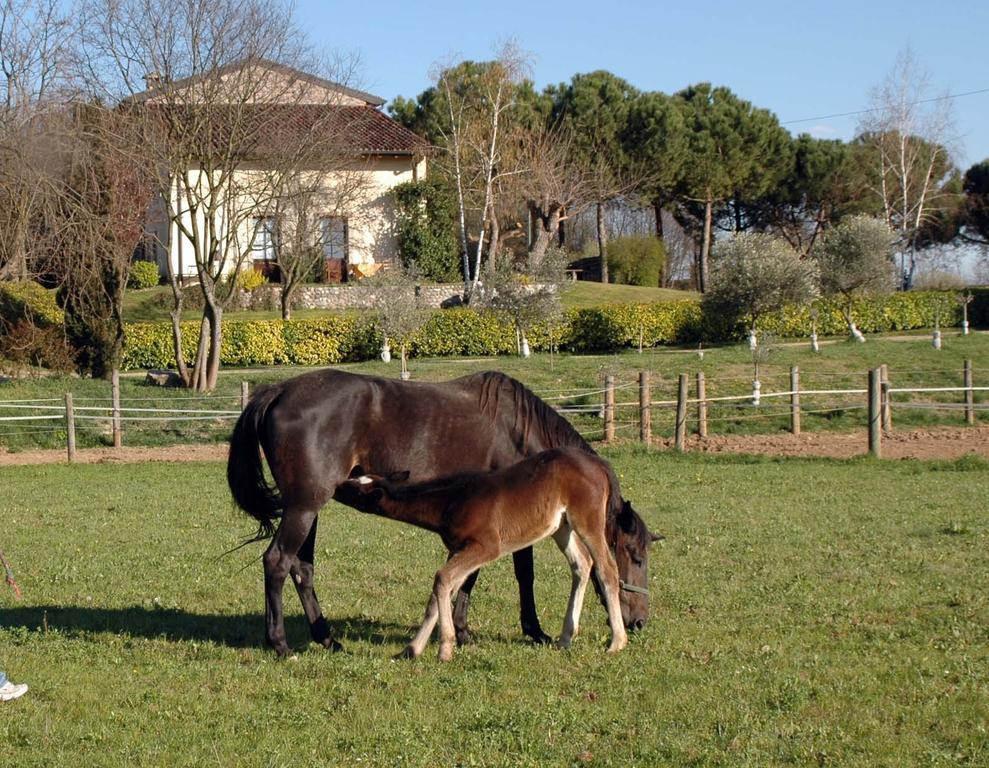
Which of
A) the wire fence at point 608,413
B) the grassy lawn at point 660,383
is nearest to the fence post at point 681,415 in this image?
the wire fence at point 608,413

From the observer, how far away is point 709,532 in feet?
38.3

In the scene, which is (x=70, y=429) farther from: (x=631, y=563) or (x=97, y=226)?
(x=631, y=563)

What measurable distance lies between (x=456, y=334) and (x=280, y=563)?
93.9ft

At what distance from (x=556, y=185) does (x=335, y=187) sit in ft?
34.4

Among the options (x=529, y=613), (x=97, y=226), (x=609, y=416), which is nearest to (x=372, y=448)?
(x=529, y=613)

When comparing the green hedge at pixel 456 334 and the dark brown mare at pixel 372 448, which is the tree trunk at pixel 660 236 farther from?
the dark brown mare at pixel 372 448

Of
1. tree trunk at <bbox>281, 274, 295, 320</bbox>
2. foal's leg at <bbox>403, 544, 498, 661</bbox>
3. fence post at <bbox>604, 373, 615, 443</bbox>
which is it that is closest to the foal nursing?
foal's leg at <bbox>403, 544, 498, 661</bbox>

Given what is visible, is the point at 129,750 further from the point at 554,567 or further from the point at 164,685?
the point at 554,567

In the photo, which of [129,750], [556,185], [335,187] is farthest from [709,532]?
[556,185]

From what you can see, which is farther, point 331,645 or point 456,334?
point 456,334

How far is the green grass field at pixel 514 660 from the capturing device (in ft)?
17.2

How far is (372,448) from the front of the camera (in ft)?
24.7

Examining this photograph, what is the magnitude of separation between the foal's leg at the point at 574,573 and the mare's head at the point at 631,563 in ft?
1.11

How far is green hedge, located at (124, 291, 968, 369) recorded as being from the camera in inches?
1329
